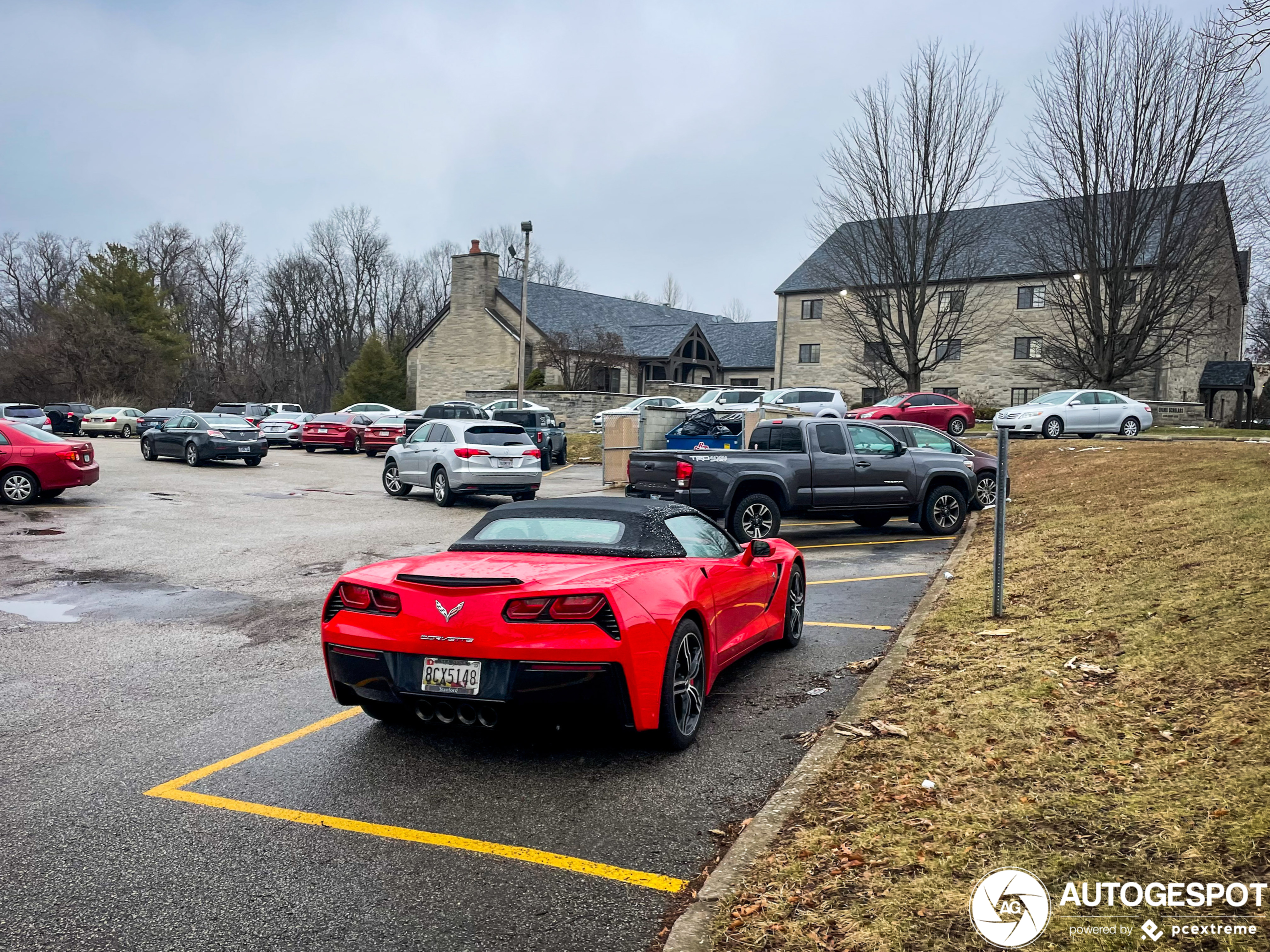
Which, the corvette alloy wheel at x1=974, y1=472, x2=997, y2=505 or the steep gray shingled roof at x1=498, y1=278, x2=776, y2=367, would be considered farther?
the steep gray shingled roof at x1=498, y1=278, x2=776, y2=367

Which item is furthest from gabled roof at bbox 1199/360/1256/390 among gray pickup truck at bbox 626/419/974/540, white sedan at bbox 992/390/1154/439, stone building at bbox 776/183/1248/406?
gray pickup truck at bbox 626/419/974/540

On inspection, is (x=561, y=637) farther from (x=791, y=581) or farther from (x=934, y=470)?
(x=934, y=470)

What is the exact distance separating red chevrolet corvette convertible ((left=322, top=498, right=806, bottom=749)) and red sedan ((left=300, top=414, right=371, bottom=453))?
3070cm

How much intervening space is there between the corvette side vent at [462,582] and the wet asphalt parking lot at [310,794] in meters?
0.94

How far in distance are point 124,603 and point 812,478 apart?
28.5 feet

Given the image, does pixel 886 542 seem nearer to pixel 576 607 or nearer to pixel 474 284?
pixel 576 607

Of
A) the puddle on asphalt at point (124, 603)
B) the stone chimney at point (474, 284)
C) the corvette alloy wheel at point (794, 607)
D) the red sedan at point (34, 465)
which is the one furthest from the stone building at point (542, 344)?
the corvette alloy wheel at point (794, 607)

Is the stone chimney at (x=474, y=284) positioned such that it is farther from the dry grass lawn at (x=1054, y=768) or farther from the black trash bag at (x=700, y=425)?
the dry grass lawn at (x=1054, y=768)

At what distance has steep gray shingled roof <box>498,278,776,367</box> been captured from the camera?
184ft

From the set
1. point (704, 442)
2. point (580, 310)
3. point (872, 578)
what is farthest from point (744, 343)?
point (872, 578)

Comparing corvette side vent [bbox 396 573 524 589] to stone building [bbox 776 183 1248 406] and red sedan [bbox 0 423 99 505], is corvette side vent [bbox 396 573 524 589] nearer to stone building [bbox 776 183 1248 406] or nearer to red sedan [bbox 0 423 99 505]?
red sedan [bbox 0 423 99 505]

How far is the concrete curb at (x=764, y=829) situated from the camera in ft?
10.7

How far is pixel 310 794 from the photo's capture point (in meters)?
4.61

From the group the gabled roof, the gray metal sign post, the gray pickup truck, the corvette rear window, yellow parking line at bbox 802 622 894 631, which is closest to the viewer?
the corvette rear window
